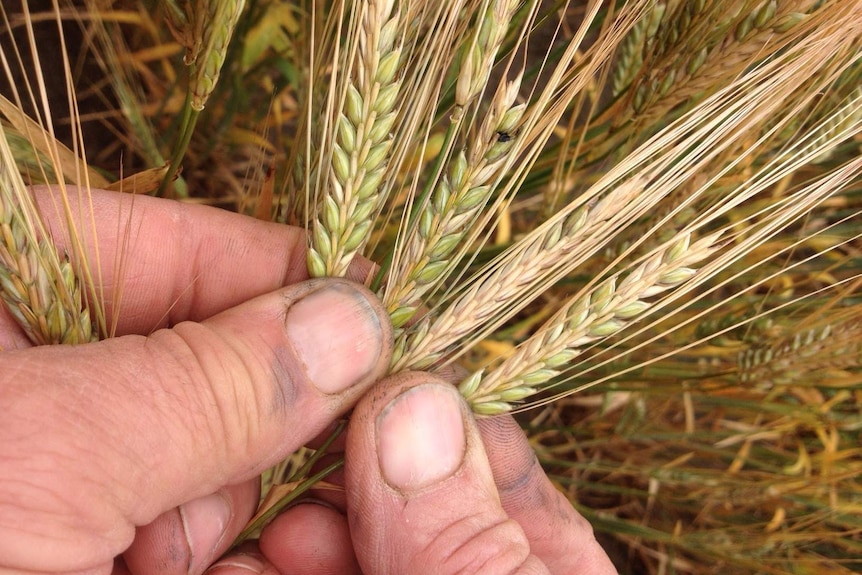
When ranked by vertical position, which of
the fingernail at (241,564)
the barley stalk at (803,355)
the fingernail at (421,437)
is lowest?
the fingernail at (241,564)

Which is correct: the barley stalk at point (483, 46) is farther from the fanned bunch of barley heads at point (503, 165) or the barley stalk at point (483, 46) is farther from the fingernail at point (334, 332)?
the fingernail at point (334, 332)

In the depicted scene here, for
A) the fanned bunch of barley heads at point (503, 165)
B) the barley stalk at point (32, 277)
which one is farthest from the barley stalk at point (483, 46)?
the barley stalk at point (32, 277)

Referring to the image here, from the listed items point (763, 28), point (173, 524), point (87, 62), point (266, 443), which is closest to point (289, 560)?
point (173, 524)

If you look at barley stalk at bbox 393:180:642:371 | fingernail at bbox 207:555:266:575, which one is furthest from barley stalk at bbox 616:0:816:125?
fingernail at bbox 207:555:266:575

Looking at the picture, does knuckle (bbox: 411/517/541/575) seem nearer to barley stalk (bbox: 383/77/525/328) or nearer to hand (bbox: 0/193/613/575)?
hand (bbox: 0/193/613/575)

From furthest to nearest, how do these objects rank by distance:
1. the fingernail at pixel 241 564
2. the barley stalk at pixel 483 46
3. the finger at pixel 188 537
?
the fingernail at pixel 241 564
the finger at pixel 188 537
the barley stalk at pixel 483 46

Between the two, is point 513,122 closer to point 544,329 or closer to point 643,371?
point 544,329
